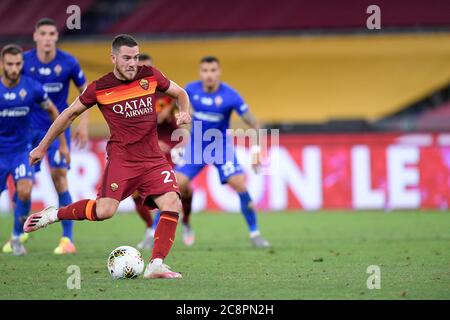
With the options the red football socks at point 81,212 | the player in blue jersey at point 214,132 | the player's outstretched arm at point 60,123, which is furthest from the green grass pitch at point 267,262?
the player's outstretched arm at point 60,123

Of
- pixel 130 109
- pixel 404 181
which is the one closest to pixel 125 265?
pixel 130 109

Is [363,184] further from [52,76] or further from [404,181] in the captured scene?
[52,76]

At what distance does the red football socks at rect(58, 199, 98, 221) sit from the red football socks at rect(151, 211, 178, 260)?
0.63 m

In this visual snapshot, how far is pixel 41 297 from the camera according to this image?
24.3ft

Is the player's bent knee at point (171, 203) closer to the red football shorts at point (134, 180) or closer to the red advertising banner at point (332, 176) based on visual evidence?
the red football shorts at point (134, 180)

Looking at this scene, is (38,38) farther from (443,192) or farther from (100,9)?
(100,9)

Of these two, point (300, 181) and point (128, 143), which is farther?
point (300, 181)

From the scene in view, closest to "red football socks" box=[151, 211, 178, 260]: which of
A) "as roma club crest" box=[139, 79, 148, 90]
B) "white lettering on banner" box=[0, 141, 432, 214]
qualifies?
"as roma club crest" box=[139, 79, 148, 90]

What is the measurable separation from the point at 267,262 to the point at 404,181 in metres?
8.97

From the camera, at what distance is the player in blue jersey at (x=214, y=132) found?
12.3 m

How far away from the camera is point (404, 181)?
18.5 meters

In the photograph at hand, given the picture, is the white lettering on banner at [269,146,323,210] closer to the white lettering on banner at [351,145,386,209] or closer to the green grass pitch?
the white lettering on banner at [351,145,386,209]

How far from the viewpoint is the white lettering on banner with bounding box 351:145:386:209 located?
1855 centimetres

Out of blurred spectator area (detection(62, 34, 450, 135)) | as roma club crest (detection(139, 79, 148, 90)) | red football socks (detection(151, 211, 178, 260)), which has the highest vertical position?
blurred spectator area (detection(62, 34, 450, 135))
